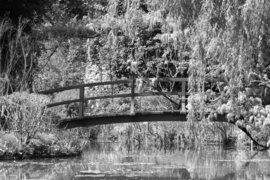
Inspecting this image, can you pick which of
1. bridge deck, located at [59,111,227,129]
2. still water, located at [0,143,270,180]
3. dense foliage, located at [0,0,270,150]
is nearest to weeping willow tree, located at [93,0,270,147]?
dense foliage, located at [0,0,270,150]

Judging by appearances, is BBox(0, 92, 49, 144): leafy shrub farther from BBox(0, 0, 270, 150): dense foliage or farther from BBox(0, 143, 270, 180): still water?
BBox(0, 143, 270, 180): still water

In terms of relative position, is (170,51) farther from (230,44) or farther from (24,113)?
(230,44)

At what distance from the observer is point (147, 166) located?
12.6 meters

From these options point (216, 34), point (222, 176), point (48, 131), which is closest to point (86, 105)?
point (48, 131)

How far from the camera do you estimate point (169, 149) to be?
1689 centimetres

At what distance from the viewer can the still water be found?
11148 mm

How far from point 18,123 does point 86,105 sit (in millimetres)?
6673

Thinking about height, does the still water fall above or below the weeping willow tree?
below

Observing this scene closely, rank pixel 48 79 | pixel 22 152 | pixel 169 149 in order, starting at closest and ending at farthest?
pixel 22 152 → pixel 169 149 → pixel 48 79

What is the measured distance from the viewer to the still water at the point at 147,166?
1115 centimetres

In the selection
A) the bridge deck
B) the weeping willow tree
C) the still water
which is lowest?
the still water

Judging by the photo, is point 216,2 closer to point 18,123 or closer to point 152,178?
point 152,178

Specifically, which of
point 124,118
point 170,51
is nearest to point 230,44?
point 124,118

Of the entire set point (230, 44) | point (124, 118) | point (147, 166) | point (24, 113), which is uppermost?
point (230, 44)
